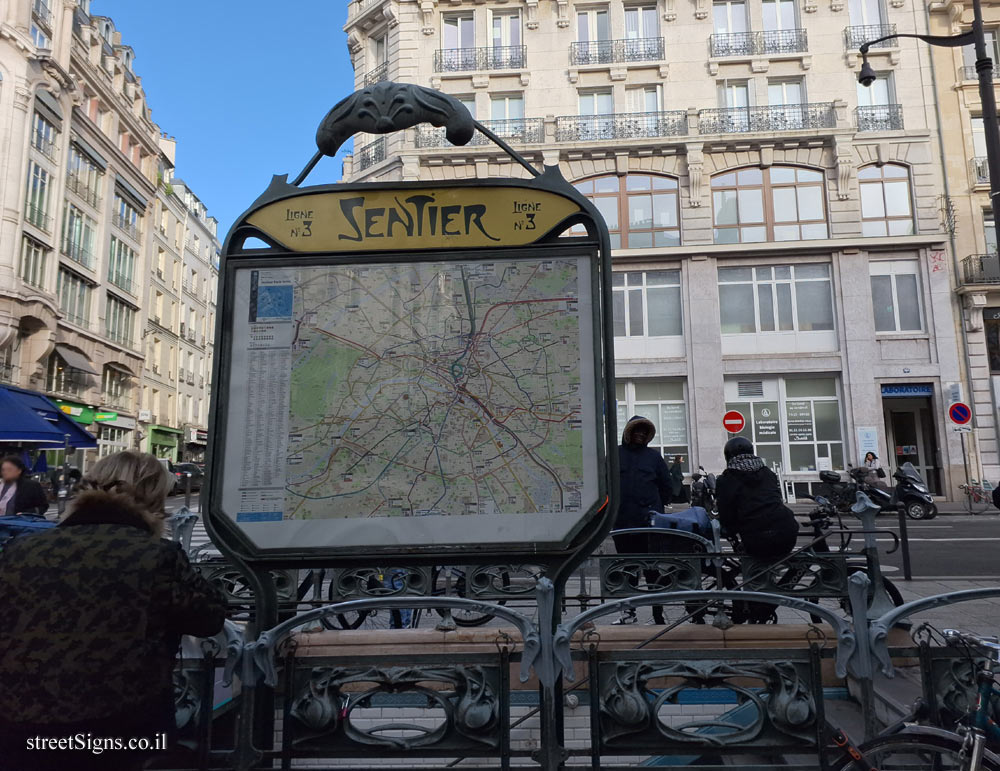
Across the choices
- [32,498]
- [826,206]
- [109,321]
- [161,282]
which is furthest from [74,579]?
[161,282]

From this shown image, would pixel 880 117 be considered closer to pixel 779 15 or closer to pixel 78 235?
pixel 779 15

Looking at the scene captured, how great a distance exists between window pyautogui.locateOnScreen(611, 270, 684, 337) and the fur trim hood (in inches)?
911

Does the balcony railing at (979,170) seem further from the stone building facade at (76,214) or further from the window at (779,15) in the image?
the stone building facade at (76,214)

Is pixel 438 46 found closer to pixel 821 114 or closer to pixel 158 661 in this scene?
pixel 821 114

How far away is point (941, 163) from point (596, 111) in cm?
1254

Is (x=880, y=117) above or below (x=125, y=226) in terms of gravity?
below

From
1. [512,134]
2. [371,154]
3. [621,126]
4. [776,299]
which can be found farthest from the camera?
[371,154]

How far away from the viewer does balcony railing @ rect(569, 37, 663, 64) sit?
1035 inches

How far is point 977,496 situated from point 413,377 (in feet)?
72.8

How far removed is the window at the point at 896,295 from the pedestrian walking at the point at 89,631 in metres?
25.8

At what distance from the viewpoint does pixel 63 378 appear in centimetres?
3272

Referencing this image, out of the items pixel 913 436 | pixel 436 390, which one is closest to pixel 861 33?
pixel 913 436

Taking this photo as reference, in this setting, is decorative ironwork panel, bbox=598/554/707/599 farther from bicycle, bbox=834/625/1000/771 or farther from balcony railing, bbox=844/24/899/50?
balcony railing, bbox=844/24/899/50

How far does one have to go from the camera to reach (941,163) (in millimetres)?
24547
